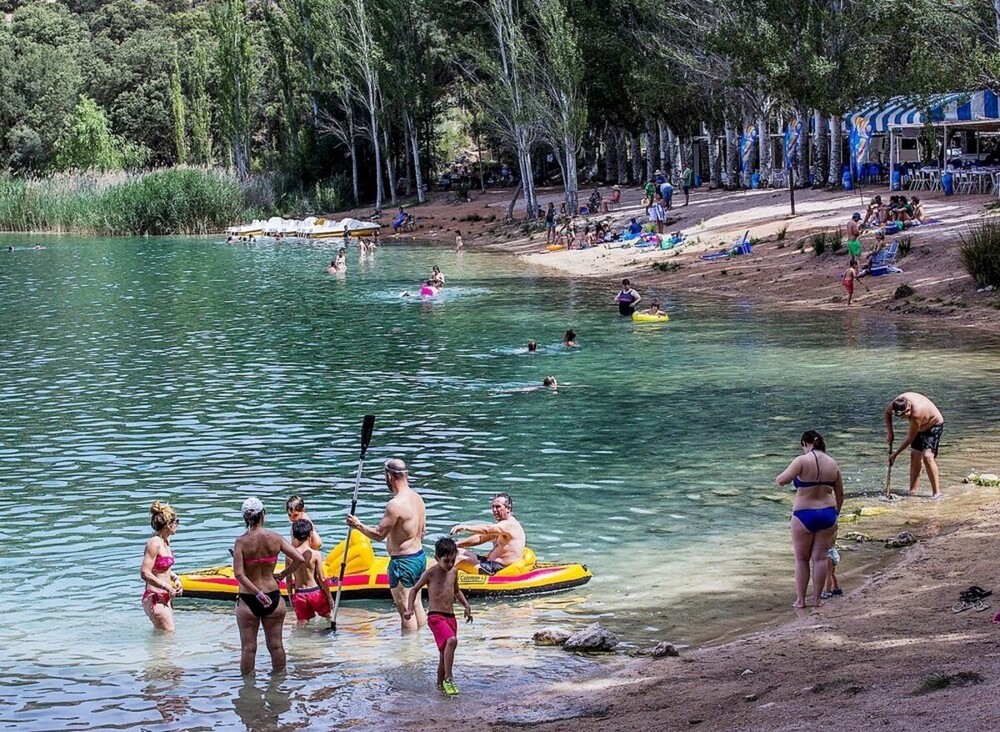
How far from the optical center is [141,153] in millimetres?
94000

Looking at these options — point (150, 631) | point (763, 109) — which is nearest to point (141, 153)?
point (763, 109)

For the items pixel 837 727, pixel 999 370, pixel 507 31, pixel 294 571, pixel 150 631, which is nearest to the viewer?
pixel 837 727

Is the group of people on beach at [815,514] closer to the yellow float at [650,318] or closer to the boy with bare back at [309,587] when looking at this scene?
the boy with bare back at [309,587]

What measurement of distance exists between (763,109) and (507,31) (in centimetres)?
1340

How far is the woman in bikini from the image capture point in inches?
502

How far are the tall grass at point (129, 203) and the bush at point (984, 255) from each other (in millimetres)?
53501

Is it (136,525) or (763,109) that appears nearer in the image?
(136,525)

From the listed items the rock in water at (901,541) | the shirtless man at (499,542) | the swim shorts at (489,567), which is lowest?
the rock in water at (901,541)

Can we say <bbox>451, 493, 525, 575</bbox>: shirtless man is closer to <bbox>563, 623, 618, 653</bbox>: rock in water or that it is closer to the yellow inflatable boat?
the yellow inflatable boat

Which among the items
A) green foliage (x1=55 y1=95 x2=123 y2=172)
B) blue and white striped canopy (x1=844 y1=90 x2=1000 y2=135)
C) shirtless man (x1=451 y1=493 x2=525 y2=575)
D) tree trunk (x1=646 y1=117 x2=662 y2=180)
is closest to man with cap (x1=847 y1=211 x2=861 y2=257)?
blue and white striped canopy (x1=844 y1=90 x2=1000 y2=135)

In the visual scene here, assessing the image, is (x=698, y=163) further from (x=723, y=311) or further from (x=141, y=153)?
(x=141, y=153)

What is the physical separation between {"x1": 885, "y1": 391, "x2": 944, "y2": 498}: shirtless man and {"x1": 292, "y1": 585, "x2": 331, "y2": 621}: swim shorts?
24.2ft

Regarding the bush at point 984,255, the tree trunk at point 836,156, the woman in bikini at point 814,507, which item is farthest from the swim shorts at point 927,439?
the tree trunk at point 836,156

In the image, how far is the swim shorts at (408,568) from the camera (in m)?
12.9
